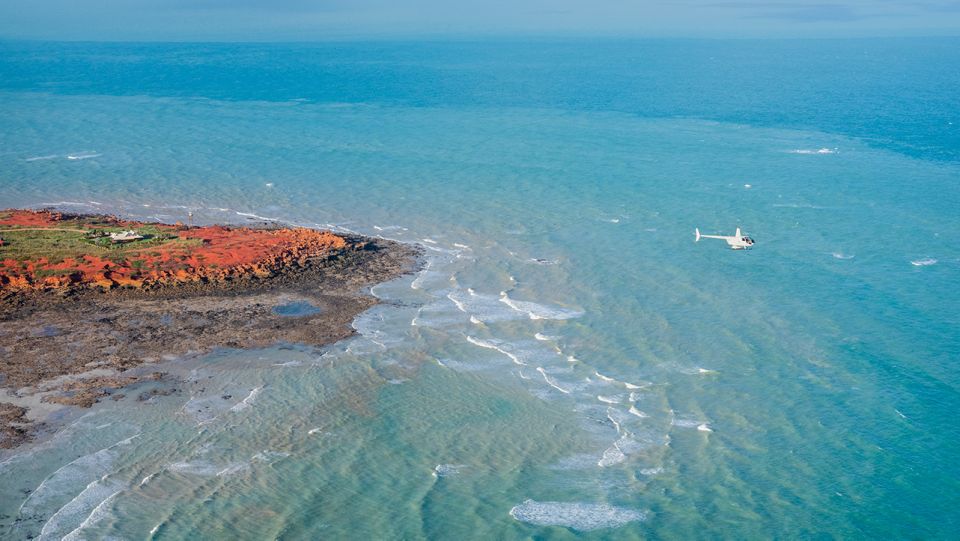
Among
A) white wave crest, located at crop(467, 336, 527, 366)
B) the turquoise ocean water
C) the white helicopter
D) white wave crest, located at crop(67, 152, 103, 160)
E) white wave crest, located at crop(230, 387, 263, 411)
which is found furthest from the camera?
white wave crest, located at crop(67, 152, 103, 160)

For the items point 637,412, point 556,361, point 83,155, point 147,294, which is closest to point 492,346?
point 556,361

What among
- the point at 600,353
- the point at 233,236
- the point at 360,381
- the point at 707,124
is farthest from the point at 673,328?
the point at 707,124

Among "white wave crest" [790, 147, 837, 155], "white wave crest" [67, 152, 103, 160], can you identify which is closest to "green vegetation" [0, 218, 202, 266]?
"white wave crest" [67, 152, 103, 160]

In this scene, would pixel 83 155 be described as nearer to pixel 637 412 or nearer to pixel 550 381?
pixel 550 381

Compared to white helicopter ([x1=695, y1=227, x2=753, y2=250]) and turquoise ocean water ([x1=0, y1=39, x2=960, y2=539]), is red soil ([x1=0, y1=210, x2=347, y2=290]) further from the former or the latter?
white helicopter ([x1=695, y1=227, x2=753, y2=250])

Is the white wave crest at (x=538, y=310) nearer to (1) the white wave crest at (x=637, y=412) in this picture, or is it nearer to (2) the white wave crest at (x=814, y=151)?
(1) the white wave crest at (x=637, y=412)
